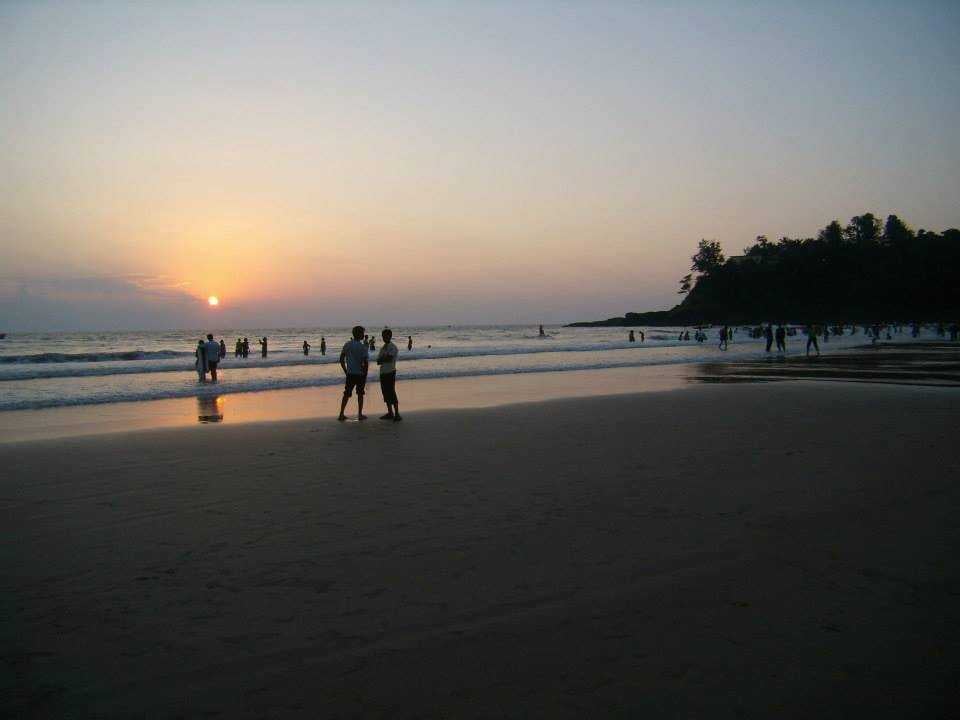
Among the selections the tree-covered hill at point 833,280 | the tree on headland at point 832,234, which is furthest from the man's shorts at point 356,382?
the tree on headland at point 832,234

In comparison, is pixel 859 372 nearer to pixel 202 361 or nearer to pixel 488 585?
pixel 488 585

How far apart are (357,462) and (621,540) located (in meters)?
4.78

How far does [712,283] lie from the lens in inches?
5881

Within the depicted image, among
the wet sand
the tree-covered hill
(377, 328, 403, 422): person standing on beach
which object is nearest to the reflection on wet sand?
(377, 328, 403, 422): person standing on beach

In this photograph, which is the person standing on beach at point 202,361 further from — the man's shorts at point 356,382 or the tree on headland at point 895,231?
the tree on headland at point 895,231

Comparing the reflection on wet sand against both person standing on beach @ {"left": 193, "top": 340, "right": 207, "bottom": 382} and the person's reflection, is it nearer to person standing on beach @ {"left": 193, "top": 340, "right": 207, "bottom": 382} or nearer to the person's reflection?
the person's reflection

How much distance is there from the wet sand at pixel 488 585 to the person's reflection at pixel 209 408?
5.83 meters

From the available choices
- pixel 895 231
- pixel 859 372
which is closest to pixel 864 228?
pixel 895 231

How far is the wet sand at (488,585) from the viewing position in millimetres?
3314

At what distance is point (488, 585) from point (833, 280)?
150 m

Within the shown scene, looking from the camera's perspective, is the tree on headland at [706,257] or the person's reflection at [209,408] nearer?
the person's reflection at [209,408]

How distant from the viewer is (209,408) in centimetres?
1773

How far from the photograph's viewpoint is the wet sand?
10.9 feet

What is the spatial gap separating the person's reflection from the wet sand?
5.83m
